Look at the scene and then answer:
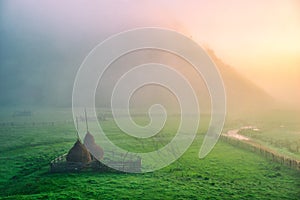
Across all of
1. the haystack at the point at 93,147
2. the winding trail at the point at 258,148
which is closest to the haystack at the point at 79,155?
the haystack at the point at 93,147

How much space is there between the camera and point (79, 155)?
30.4 feet

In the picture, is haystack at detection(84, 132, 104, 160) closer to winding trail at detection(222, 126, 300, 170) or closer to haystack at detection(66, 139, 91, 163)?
haystack at detection(66, 139, 91, 163)

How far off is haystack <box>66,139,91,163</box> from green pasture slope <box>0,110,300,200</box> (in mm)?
523

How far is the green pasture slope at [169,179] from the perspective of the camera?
7.67 metres

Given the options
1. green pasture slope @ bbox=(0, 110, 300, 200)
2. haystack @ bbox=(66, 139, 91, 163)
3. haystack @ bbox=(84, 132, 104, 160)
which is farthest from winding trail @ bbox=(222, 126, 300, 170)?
haystack @ bbox=(66, 139, 91, 163)

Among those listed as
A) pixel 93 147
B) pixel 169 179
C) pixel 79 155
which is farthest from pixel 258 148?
pixel 79 155

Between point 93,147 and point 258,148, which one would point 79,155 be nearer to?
point 93,147

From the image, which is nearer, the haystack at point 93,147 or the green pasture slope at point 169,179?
the green pasture slope at point 169,179

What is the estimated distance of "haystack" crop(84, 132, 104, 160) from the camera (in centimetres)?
972

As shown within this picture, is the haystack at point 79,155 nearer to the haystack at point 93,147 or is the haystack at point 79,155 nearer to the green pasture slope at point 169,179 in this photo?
the haystack at point 93,147

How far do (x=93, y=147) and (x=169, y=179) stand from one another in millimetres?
2820

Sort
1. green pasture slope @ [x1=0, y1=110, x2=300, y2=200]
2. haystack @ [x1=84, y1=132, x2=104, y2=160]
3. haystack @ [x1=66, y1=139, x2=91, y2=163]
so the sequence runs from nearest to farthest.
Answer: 1. green pasture slope @ [x1=0, y1=110, x2=300, y2=200]
2. haystack @ [x1=66, y1=139, x2=91, y2=163]
3. haystack @ [x1=84, y1=132, x2=104, y2=160]

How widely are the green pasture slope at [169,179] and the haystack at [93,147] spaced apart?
0.91 metres

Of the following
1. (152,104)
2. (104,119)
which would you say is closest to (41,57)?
(104,119)
